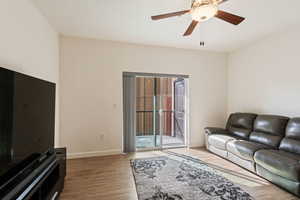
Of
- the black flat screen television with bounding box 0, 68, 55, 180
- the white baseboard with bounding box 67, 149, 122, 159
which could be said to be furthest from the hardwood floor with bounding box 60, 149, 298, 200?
the black flat screen television with bounding box 0, 68, 55, 180

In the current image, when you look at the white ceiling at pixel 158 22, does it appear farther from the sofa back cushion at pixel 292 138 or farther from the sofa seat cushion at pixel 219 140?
the sofa seat cushion at pixel 219 140

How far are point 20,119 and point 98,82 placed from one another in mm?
2283

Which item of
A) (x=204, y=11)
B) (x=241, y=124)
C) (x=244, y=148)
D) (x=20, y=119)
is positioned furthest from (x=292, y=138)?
(x=20, y=119)

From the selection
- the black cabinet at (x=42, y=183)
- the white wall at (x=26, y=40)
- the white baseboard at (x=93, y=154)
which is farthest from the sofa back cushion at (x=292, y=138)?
the white wall at (x=26, y=40)

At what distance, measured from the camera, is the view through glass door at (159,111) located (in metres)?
4.43

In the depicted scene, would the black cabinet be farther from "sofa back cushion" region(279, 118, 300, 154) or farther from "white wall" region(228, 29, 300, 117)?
"white wall" region(228, 29, 300, 117)

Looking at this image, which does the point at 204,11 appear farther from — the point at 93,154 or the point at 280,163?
the point at 93,154

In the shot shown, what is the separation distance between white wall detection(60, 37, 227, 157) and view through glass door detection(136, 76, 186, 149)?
50 cm

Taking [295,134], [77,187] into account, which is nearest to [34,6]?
[77,187]

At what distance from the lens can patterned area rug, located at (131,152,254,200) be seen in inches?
82.9

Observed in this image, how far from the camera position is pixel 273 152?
97.8 inches

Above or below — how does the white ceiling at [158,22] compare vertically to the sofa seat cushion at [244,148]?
above

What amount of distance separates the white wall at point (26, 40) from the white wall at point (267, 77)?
4541 millimetres

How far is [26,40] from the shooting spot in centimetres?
211
